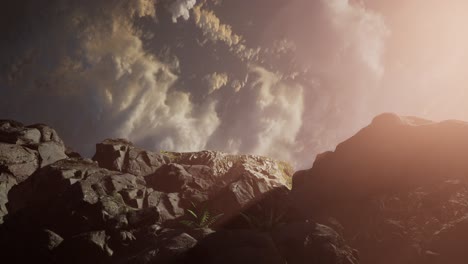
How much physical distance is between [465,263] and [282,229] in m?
9.95

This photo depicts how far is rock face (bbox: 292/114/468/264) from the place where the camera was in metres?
19.0

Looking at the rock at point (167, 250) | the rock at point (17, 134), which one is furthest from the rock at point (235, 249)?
the rock at point (17, 134)

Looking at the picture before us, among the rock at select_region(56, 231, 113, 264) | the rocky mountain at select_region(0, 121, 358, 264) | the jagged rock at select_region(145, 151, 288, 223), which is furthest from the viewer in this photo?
the jagged rock at select_region(145, 151, 288, 223)

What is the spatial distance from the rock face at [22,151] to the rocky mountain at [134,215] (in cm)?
8

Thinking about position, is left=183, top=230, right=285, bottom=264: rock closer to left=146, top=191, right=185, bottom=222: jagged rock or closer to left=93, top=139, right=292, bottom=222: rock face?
left=93, top=139, right=292, bottom=222: rock face

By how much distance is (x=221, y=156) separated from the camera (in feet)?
137

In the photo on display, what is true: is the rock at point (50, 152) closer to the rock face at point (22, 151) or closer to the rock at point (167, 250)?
the rock face at point (22, 151)

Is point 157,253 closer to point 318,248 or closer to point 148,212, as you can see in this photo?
point 148,212

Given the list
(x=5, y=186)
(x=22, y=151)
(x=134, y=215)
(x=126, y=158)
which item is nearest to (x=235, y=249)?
(x=134, y=215)

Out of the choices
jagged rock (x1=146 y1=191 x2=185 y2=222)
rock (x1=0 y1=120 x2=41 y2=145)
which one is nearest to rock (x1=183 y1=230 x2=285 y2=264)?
jagged rock (x1=146 y1=191 x2=185 y2=222)

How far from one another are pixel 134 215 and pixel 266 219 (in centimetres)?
964

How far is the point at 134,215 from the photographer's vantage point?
21.4 m

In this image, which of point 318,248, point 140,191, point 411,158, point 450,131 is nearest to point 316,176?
point 411,158

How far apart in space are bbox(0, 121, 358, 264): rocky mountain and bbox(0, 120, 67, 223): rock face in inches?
3.2
